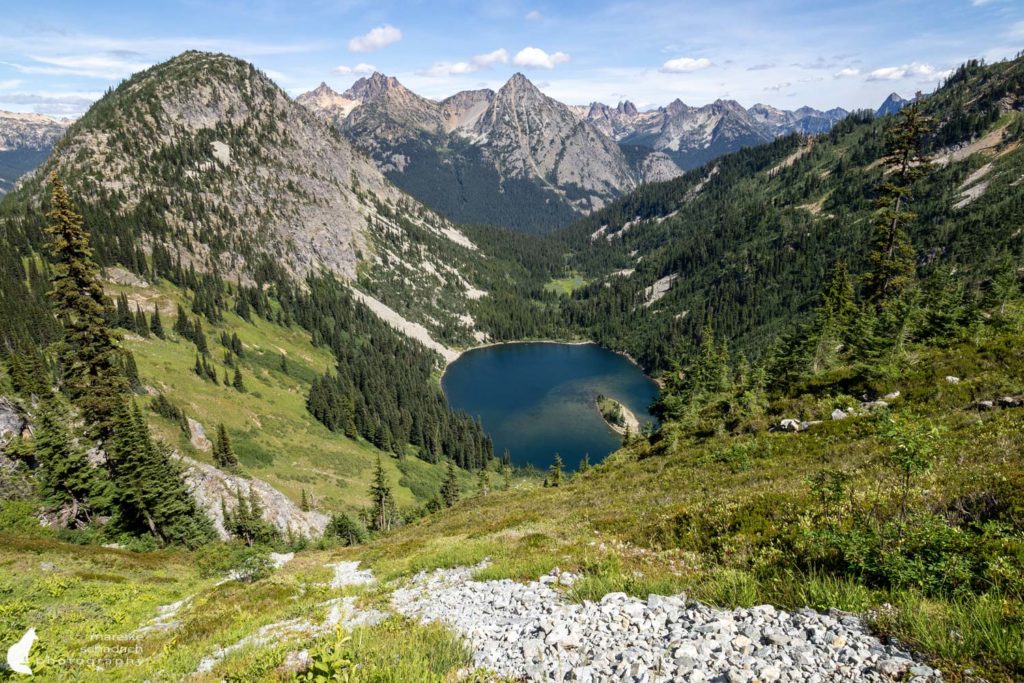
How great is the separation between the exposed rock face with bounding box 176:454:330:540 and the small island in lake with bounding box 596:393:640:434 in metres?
104

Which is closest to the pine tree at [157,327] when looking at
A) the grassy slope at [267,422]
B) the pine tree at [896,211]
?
the grassy slope at [267,422]

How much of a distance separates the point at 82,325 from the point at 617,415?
139 meters

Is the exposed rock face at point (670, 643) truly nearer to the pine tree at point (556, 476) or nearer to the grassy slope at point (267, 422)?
the pine tree at point (556, 476)

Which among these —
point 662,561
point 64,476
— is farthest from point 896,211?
point 64,476

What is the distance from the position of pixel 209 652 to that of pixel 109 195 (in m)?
220

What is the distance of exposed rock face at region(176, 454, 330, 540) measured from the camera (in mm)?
54562

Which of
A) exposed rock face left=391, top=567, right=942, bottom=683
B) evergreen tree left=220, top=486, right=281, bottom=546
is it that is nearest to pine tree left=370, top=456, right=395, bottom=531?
evergreen tree left=220, top=486, right=281, bottom=546

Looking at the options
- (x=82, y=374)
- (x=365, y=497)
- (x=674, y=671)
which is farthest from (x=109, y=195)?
(x=674, y=671)

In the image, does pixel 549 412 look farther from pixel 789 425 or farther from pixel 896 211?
pixel 789 425

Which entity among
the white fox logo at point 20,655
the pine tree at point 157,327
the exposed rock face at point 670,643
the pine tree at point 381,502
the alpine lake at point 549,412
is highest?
the white fox logo at point 20,655

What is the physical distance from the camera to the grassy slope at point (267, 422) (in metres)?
82.2

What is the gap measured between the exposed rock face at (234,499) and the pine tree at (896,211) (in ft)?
241

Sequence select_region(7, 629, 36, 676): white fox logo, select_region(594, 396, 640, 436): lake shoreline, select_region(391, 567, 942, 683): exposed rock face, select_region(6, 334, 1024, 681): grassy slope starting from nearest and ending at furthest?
select_region(7, 629, 36, 676): white fox logo
select_region(391, 567, 942, 683): exposed rock face
select_region(6, 334, 1024, 681): grassy slope
select_region(594, 396, 640, 436): lake shoreline

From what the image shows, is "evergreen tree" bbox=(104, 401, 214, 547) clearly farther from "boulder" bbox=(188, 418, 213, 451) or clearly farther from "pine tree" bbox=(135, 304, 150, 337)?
"pine tree" bbox=(135, 304, 150, 337)
